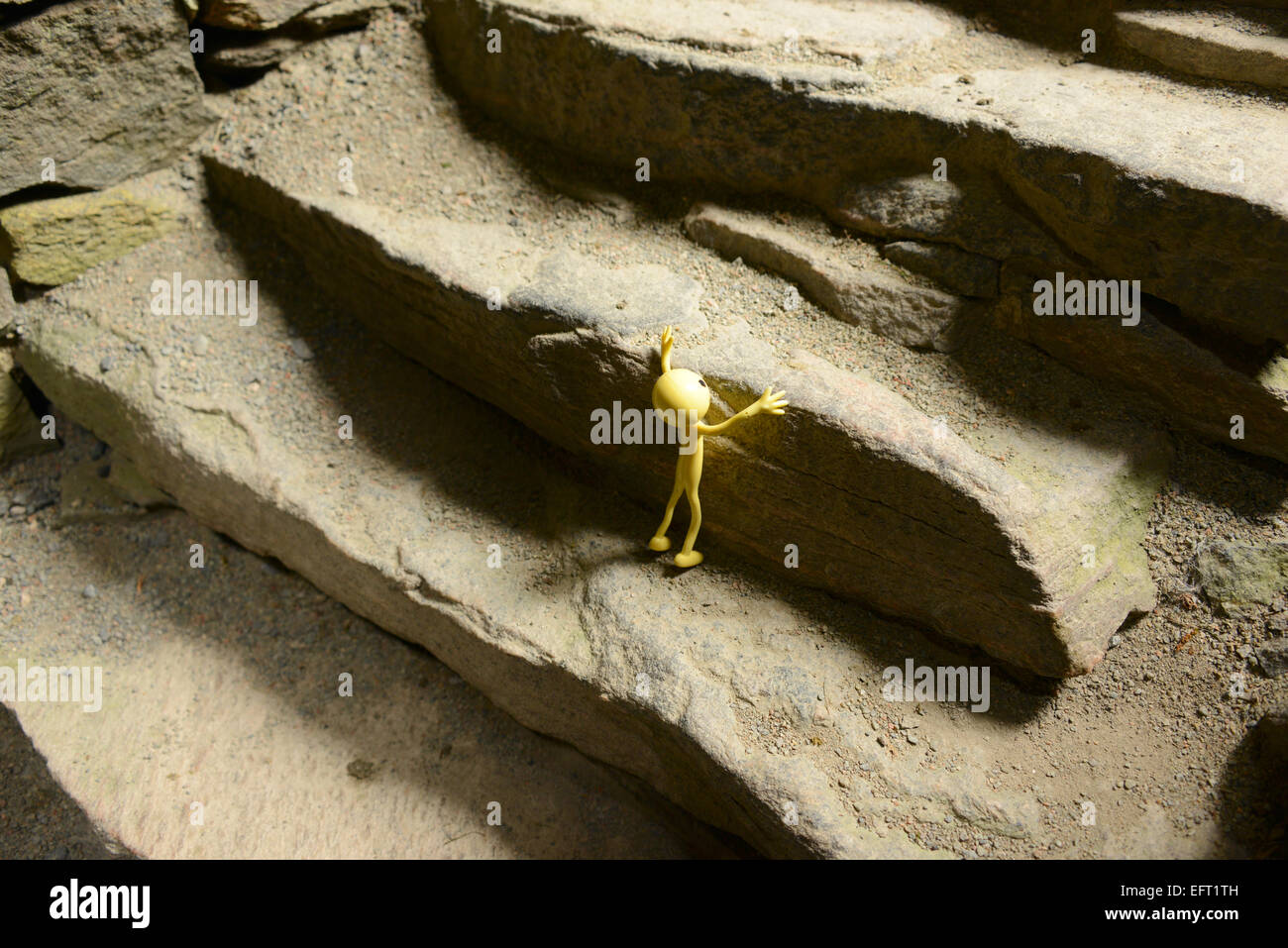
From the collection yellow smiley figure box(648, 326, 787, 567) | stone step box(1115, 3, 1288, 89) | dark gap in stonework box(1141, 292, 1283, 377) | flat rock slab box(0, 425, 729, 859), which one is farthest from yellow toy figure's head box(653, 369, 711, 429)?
stone step box(1115, 3, 1288, 89)

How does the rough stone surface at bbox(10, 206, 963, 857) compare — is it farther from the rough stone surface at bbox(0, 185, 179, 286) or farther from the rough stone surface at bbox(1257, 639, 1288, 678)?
the rough stone surface at bbox(1257, 639, 1288, 678)

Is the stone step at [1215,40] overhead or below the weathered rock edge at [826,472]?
overhead

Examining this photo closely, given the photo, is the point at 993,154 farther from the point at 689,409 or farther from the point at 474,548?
the point at 474,548

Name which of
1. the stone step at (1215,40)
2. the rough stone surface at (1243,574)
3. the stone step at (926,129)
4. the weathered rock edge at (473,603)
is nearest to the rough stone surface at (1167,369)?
the stone step at (926,129)

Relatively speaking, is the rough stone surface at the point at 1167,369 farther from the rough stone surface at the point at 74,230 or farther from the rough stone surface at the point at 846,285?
the rough stone surface at the point at 74,230

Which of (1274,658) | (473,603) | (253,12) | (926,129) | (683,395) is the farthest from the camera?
(253,12)

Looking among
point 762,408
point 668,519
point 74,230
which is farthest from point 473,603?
point 74,230

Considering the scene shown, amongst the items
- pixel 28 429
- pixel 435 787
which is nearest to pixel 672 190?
pixel 435 787
